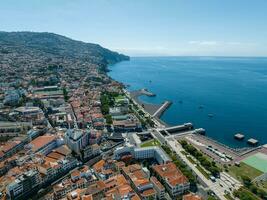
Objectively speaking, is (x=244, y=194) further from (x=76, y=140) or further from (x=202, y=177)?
(x=76, y=140)

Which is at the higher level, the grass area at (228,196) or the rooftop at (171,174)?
the rooftop at (171,174)

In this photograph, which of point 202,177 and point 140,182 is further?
point 202,177

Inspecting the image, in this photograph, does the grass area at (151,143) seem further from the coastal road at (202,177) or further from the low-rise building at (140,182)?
the low-rise building at (140,182)

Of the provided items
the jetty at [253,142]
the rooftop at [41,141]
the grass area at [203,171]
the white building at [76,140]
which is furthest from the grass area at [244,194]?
the rooftop at [41,141]

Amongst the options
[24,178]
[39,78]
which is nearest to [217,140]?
[24,178]

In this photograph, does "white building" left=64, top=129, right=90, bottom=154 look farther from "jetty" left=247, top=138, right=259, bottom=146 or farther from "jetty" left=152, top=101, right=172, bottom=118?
"jetty" left=247, top=138, right=259, bottom=146

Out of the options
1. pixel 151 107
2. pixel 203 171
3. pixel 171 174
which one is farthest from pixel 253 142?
pixel 151 107

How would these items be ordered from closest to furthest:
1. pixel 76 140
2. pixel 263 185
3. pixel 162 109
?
pixel 263 185
pixel 76 140
pixel 162 109
